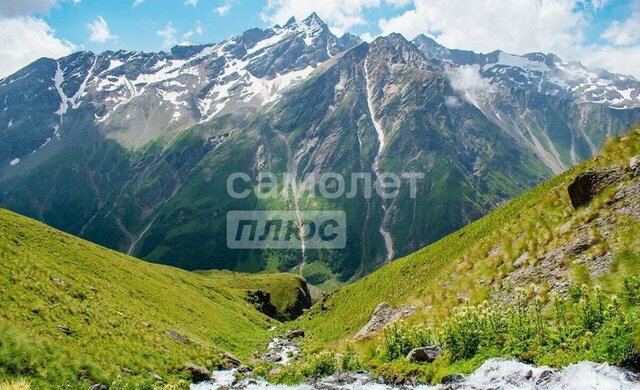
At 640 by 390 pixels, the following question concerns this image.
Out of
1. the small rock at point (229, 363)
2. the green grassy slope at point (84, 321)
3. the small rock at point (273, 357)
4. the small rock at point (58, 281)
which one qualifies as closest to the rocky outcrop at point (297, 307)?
the green grassy slope at point (84, 321)

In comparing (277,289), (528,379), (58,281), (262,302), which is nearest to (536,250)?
(528,379)

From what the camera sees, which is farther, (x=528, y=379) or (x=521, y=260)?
(x=521, y=260)

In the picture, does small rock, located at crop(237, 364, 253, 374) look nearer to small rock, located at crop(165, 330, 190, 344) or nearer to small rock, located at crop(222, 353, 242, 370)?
small rock, located at crop(222, 353, 242, 370)

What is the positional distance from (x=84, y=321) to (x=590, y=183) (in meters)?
42.6

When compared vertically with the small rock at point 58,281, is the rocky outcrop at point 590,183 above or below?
above

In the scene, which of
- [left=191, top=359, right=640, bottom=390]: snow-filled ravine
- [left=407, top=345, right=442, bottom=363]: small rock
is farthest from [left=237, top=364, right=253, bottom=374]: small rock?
[left=407, top=345, right=442, bottom=363]: small rock

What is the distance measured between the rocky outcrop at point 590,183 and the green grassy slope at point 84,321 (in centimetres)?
3414

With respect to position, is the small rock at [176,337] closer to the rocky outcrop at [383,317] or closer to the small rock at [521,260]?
the rocky outcrop at [383,317]

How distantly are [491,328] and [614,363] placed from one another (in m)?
6.93

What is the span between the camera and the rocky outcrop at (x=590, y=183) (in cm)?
3169

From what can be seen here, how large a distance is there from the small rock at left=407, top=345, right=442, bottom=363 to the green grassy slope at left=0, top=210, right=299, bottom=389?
20123mm

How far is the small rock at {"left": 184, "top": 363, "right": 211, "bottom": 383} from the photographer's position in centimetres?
3847

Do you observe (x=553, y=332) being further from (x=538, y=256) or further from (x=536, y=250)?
(x=536, y=250)

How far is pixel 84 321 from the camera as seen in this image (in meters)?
40.1
